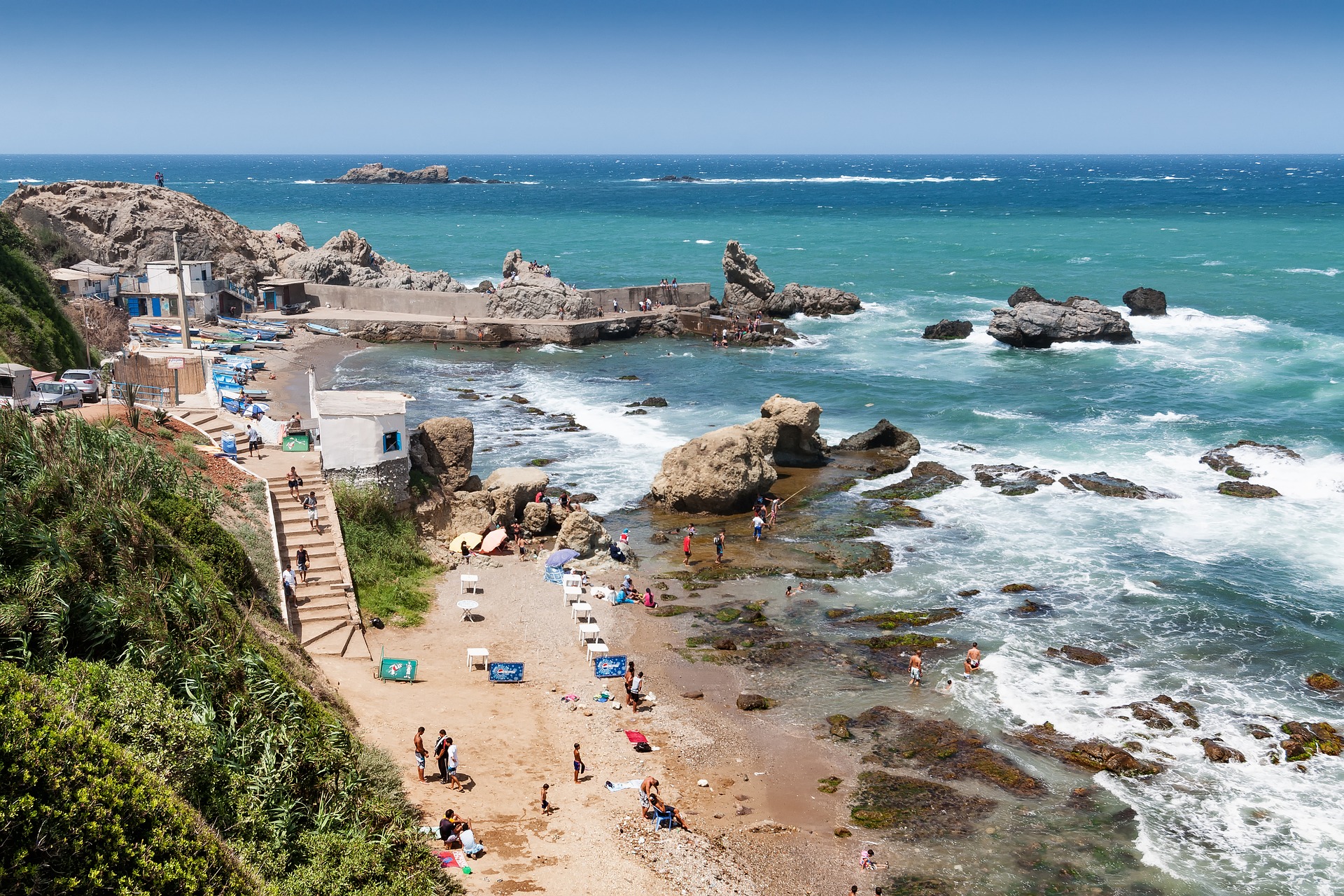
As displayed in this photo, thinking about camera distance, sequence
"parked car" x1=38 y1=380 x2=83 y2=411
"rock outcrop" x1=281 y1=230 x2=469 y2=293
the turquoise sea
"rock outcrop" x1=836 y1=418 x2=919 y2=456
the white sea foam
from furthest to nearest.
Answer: the white sea foam
"rock outcrop" x1=281 y1=230 x2=469 y2=293
"rock outcrop" x1=836 y1=418 x2=919 y2=456
"parked car" x1=38 y1=380 x2=83 y2=411
the turquoise sea

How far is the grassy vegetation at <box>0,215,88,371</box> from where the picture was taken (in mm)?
34344

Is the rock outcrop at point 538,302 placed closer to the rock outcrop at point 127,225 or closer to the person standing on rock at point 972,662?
the rock outcrop at point 127,225

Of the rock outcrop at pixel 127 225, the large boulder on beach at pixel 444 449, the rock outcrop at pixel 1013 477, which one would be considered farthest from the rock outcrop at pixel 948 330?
the rock outcrop at pixel 127 225

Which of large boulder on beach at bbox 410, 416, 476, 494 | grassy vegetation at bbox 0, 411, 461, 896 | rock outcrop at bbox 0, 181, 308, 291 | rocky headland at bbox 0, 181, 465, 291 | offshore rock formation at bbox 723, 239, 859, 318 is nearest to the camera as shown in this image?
grassy vegetation at bbox 0, 411, 461, 896

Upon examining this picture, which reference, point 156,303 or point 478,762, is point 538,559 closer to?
point 478,762

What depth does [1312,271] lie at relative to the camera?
87.6 meters

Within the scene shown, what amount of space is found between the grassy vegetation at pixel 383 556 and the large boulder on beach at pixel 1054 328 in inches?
1689

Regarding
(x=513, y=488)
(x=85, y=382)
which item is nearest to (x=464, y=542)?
(x=513, y=488)

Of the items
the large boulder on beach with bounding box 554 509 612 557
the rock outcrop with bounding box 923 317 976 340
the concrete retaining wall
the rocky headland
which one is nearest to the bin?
the large boulder on beach with bounding box 554 509 612 557

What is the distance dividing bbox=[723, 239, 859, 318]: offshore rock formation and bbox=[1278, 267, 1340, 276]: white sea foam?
134 ft

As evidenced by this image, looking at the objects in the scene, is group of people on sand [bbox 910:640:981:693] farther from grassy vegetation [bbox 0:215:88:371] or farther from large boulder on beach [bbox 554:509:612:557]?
grassy vegetation [bbox 0:215:88:371]

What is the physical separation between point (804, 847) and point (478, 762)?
6.03 metres

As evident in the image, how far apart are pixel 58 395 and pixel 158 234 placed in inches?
1782

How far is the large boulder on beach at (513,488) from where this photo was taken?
104ft
